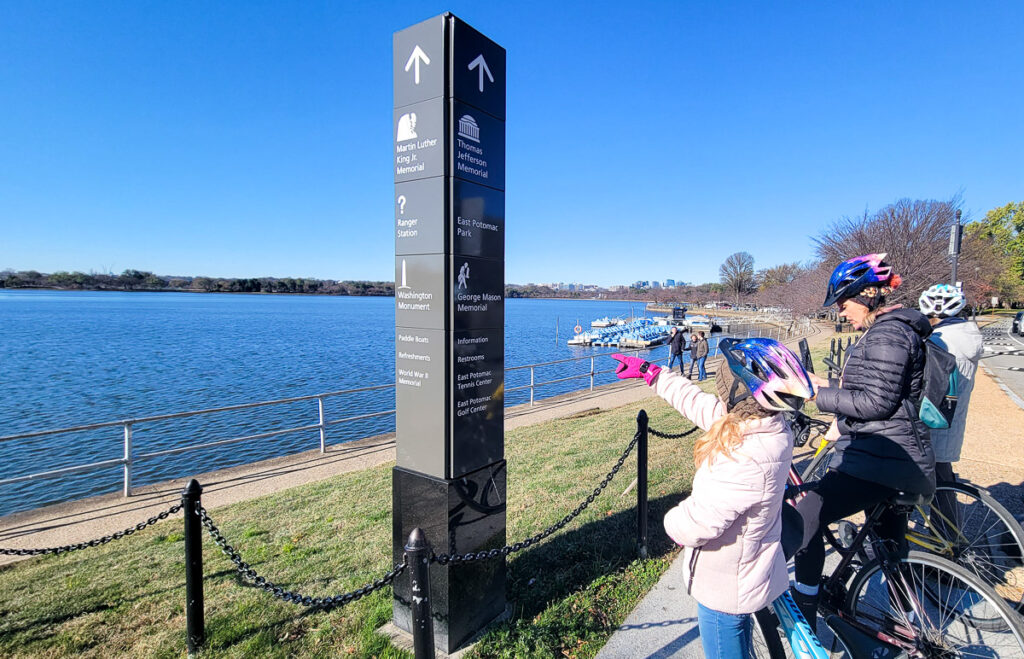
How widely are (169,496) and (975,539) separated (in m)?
9.24

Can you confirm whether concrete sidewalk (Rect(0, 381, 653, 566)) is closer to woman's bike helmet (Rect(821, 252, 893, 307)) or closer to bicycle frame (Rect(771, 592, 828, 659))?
bicycle frame (Rect(771, 592, 828, 659))

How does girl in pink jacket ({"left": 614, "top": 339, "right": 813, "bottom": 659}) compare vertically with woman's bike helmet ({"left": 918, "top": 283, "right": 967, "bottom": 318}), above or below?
below

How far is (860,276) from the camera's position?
9.91 feet

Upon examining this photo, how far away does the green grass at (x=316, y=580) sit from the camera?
322 cm

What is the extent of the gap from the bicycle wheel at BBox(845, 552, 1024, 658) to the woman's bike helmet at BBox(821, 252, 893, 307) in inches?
57.9

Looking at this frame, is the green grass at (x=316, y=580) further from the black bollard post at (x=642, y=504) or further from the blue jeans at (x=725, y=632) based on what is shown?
the blue jeans at (x=725, y=632)

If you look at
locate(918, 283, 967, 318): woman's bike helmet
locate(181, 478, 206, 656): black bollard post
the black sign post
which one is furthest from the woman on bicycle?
locate(181, 478, 206, 656): black bollard post

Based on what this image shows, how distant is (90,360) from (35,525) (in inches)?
1350

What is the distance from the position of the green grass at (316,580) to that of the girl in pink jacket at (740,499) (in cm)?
140

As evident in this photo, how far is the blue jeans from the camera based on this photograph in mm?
2111

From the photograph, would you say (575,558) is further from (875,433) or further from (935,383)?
(935,383)

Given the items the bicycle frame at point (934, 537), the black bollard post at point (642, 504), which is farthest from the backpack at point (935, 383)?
the black bollard post at point (642, 504)

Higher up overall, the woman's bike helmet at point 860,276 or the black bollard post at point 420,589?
the woman's bike helmet at point 860,276

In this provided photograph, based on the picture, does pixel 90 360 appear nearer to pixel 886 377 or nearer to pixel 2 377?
pixel 2 377
